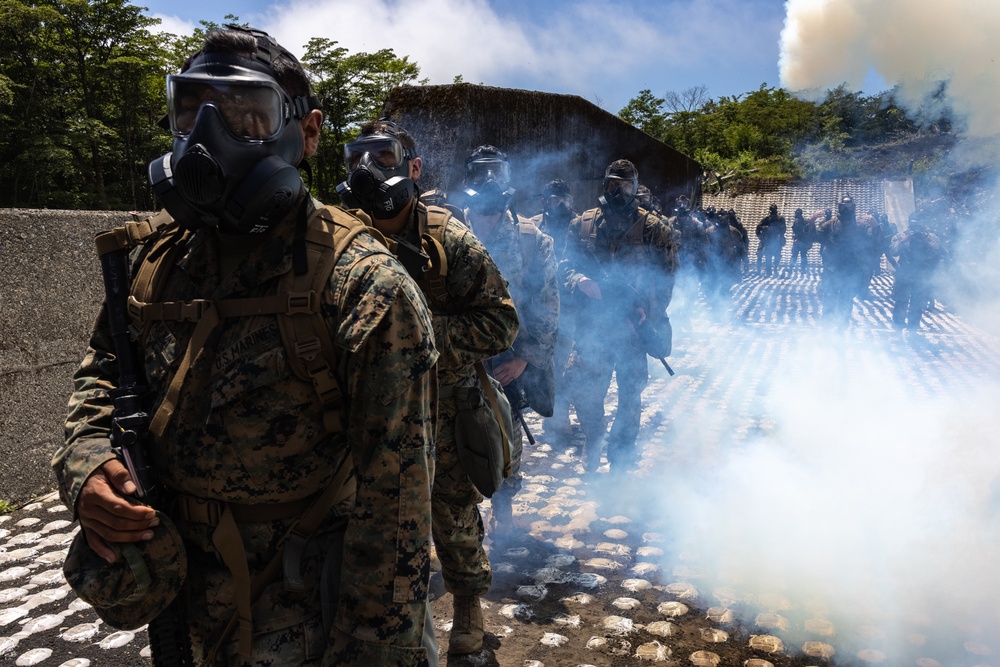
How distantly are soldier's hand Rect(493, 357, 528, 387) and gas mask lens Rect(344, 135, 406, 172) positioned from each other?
5.03 ft

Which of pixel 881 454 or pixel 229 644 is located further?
pixel 881 454

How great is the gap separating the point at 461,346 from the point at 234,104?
1.57 meters

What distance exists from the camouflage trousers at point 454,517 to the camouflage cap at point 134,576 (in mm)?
1603

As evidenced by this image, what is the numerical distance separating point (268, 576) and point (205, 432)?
0.35 m

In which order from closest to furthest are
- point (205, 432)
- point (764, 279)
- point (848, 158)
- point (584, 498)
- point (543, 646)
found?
1. point (205, 432)
2. point (543, 646)
3. point (584, 498)
4. point (764, 279)
5. point (848, 158)

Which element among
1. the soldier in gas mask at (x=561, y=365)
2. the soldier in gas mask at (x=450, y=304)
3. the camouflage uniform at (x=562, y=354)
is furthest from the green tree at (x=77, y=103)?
the soldier in gas mask at (x=450, y=304)

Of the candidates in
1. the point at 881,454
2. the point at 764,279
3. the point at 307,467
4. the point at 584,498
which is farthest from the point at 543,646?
the point at 764,279

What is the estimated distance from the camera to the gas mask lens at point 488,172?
442 centimetres

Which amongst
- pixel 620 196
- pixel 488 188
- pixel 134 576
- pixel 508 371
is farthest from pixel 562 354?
pixel 134 576

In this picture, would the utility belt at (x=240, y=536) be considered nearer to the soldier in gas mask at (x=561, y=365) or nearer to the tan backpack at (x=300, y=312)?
the tan backpack at (x=300, y=312)

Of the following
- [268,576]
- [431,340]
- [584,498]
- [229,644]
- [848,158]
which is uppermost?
[848,158]

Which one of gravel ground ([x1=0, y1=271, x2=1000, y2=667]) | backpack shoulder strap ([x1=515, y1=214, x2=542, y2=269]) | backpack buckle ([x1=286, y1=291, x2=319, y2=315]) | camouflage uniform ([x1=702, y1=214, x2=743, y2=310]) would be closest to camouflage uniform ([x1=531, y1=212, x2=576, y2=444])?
gravel ground ([x1=0, y1=271, x2=1000, y2=667])

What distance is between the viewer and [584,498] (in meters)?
5.46

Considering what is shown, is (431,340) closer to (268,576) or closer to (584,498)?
(268,576)
